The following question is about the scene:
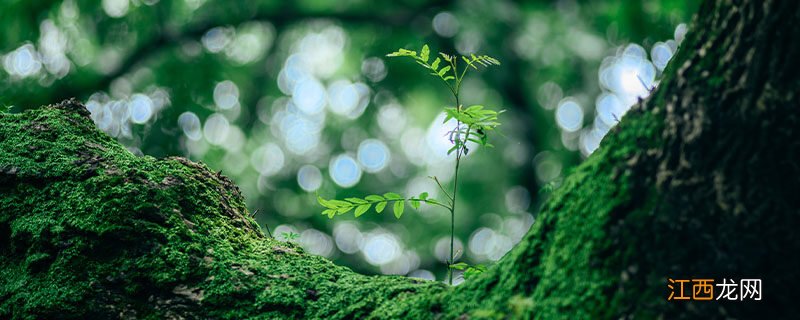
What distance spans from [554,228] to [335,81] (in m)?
10.6

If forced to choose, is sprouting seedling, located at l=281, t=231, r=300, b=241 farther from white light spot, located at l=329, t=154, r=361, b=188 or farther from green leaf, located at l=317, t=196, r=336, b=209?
white light spot, located at l=329, t=154, r=361, b=188

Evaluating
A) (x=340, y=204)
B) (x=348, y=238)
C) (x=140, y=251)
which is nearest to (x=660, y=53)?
(x=348, y=238)

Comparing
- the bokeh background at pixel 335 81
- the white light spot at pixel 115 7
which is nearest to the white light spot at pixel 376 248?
the bokeh background at pixel 335 81

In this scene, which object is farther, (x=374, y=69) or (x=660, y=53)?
(x=374, y=69)

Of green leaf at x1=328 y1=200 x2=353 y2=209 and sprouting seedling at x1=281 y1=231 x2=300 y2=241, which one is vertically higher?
green leaf at x1=328 y1=200 x2=353 y2=209

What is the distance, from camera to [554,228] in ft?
4.89

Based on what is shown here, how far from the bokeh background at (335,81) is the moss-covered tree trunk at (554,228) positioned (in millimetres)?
6614

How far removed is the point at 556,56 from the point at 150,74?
6.98m

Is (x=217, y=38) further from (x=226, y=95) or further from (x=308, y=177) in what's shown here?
(x=308, y=177)

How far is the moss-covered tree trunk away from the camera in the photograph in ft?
3.85

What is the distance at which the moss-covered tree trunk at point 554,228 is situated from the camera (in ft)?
3.85

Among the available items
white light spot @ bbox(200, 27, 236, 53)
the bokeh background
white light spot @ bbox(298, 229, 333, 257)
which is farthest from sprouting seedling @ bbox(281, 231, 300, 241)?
white light spot @ bbox(298, 229, 333, 257)

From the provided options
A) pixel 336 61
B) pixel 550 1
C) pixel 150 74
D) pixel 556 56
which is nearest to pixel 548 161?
pixel 556 56

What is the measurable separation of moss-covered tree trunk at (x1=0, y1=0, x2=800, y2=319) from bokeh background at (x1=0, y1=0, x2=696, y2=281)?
21.7 feet
